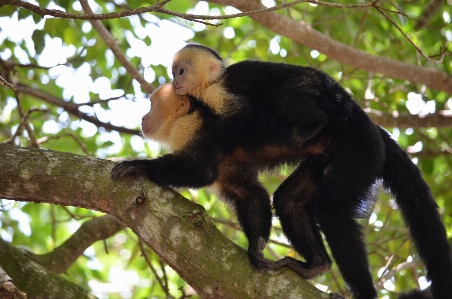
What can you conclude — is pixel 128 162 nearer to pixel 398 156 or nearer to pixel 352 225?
pixel 352 225

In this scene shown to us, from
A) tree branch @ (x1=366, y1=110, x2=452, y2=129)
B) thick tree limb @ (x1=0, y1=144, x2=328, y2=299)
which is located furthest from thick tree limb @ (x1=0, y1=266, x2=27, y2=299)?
tree branch @ (x1=366, y1=110, x2=452, y2=129)

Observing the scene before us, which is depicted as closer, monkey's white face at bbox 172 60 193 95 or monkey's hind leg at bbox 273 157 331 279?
monkey's hind leg at bbox 273 157 331 279

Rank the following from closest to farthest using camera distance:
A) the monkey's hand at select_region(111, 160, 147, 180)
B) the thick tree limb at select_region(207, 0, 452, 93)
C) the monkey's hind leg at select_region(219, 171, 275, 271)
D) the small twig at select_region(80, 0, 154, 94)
→ the monkey's hand at select_region(111, 160, 147, 180), the monkey's hind leg at select_region(219, 171, 275, 271), the thick tree limb at select_region(207, 0, 452, 93), the small twig at select_region(80, 0, 154, 94)

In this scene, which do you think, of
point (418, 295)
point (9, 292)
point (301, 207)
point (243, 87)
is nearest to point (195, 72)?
point (243, 87)

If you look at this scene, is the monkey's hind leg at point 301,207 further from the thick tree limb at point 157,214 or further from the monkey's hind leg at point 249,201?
the thick tree limb at point 157,214

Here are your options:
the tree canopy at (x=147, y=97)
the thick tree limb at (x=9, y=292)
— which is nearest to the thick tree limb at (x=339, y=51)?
the tree canopy at (x=147, y=97)

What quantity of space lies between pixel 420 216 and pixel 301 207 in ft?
2.42

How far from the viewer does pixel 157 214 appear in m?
2.81

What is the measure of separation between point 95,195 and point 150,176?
0.33 m

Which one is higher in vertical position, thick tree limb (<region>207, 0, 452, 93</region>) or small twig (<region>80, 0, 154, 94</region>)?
small twig (<region>80, 0, 154, 94</region>)

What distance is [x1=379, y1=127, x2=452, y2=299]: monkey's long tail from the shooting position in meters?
3.19

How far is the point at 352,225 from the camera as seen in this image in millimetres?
3246

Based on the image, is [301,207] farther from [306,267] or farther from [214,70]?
[214,70]

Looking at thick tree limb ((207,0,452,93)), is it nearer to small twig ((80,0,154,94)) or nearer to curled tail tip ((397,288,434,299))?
small twig ((80,0,154,94))
